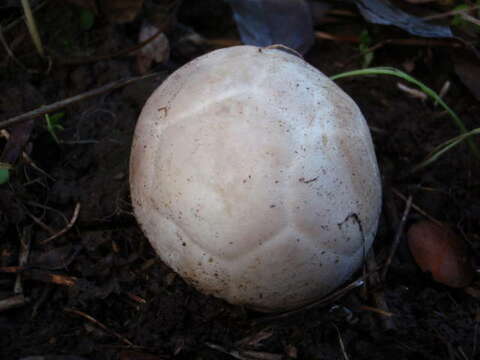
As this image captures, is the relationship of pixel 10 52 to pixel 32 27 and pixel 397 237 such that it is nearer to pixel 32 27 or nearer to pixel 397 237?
pixel 32 27

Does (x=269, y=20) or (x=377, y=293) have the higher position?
(x=269, y=20)

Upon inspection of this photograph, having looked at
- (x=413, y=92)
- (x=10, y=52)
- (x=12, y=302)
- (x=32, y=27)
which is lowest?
(x=12, y=302)

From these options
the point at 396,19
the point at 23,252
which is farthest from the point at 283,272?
the point at 396,19

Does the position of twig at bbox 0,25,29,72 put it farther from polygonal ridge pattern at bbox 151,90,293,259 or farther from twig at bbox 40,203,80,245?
polygonal ridge pattern at bbox 151,90,293,259

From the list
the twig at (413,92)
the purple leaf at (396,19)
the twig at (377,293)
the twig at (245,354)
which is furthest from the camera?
the twig at (413,92)

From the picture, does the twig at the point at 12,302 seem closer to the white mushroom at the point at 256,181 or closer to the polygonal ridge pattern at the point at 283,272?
the white mushroom at the point at 256,181

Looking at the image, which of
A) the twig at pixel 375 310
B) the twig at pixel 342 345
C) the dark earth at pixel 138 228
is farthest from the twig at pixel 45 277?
the twig at pixel 375 310

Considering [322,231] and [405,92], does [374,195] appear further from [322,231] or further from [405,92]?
[405,92]
